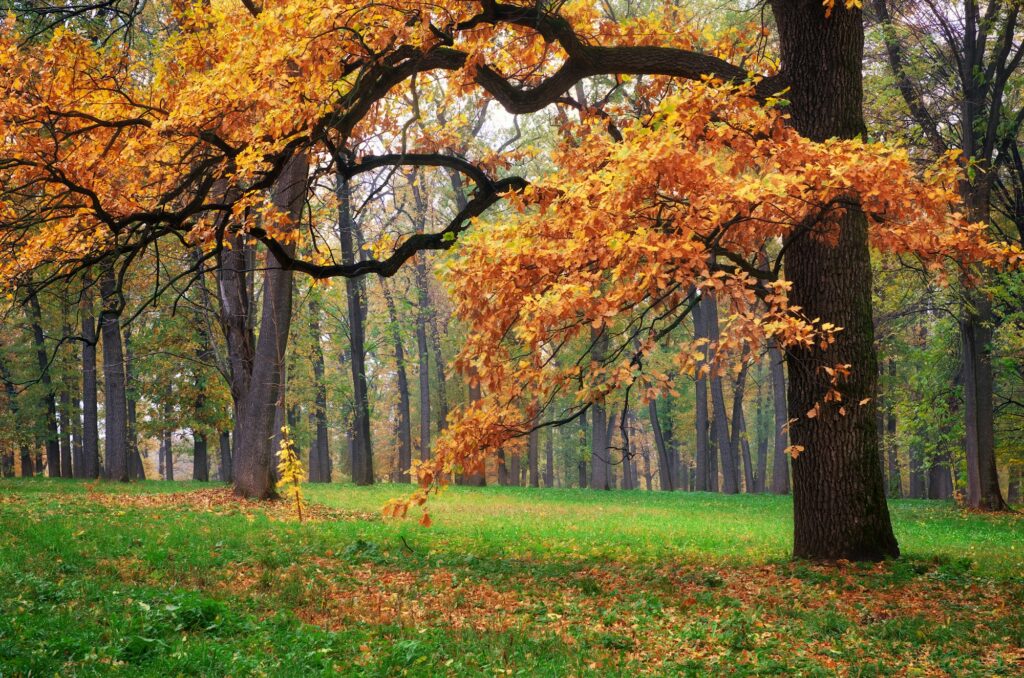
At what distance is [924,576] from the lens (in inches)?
367

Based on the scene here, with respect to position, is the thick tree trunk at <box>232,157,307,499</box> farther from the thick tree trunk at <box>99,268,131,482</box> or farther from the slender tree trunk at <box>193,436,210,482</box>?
the slender tree trunk at <box>193,436,210,482</box>

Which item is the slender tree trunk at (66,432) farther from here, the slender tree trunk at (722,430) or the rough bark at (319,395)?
the slender tree trunk at (722,430)

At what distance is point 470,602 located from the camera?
831cm

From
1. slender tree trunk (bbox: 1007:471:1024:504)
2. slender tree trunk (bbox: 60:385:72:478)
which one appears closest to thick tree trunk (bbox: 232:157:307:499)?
slender tree trunk (bbox: 60:385:72:478)

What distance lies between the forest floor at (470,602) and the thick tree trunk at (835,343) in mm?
503

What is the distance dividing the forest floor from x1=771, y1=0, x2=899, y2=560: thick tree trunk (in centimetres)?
50

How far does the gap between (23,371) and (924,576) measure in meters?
35.2

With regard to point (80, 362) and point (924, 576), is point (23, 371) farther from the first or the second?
point (924, 576)

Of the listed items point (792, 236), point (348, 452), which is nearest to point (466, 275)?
point (792, 236)

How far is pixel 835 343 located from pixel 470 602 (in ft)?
17.8

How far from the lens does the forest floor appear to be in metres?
6.07

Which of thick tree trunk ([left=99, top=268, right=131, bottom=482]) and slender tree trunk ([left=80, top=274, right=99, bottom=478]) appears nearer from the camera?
thick tree trunk ([left=99, top=268, right=131, bottom=482])

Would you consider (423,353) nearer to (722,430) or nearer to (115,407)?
(115,407)

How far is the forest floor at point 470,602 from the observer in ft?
19.9
